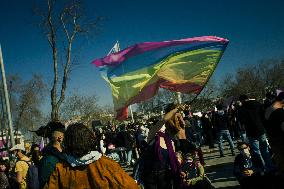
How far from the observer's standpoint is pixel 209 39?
738 centimetres

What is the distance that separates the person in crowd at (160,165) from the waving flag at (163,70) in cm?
191

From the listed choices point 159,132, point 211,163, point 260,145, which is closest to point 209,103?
point 211,163

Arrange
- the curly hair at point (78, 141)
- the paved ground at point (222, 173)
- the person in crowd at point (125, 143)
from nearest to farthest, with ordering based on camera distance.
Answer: the curly hair at point (78, 141), the paved ground at point (222, 173), the person in crowd at point (125, 143)

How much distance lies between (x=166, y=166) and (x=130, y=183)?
7.45 ft

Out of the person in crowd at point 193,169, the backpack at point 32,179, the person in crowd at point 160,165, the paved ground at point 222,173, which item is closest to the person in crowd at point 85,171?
the person in crowd at point 160,165

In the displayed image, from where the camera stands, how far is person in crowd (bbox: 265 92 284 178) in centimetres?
548

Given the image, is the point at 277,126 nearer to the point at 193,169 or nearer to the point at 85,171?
the point at 193,169

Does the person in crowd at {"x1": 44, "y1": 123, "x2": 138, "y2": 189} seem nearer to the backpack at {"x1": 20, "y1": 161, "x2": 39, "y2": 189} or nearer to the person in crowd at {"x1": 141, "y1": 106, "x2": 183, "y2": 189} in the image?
the person in crowd at {"x1": 141, "y1": 106, "x2": 183, "y2": 189}

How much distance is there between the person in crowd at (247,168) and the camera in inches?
257

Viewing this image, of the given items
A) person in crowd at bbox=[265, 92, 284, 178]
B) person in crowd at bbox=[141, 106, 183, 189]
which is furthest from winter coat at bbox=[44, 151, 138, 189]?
person in crowd at bbox=[265, 92, 284, 178]

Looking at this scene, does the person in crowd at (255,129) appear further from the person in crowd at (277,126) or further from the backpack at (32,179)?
the backpack at (32,179)

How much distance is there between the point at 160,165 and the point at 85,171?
92.4 inches

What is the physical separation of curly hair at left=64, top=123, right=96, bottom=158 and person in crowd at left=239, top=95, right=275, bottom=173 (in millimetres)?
5459

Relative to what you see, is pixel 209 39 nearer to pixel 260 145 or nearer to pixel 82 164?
pixel 260 145
